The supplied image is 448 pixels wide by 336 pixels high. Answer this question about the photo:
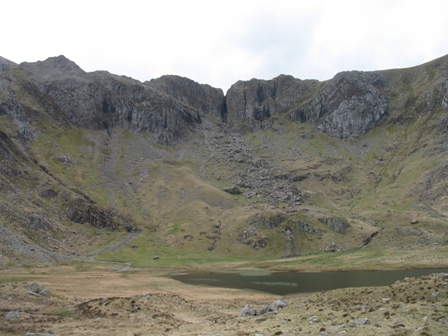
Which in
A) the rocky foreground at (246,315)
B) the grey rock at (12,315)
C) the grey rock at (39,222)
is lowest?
the rocky foreground at (246,315)

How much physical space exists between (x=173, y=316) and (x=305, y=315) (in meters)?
16.0

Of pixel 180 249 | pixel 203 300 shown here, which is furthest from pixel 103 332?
pixel 180 249

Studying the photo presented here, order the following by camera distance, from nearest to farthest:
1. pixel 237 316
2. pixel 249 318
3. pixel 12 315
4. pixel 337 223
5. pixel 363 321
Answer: pixel 363 321
pixel 12 315
pixel 249 318
pixel 237 316
pixel 337 223

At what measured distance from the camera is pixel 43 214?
171 meters

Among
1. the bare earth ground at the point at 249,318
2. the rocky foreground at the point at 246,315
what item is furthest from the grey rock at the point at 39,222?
the rocky foreground at the point at 246,315

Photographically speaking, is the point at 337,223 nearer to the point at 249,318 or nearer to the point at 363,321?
the point at 249,318

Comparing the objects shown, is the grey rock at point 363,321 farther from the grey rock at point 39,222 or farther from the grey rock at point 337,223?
the grey rock at point 337,223

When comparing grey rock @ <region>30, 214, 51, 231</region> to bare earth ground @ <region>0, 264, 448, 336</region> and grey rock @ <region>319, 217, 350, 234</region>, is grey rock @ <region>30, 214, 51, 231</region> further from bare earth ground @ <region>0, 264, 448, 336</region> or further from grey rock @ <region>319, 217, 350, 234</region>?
grey rock @ <region>319, 217, 350, 234</region>

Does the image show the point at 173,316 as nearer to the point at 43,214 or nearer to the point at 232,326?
the point at 232,326

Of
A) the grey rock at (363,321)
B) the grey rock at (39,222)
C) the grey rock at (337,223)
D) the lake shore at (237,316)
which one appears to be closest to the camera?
the lake shore at (237,316)

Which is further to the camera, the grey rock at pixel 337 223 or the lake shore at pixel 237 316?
the grey rock at pixel 337 223

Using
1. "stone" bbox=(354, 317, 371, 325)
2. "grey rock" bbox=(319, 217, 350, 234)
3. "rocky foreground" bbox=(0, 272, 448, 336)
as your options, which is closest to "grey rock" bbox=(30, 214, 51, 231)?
"rocky foreground" bbox=(0, 272, 448, 336)

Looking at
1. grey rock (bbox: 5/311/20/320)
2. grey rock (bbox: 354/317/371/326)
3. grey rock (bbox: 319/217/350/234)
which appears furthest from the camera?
grey rock (bbox: 319/217/350/234)

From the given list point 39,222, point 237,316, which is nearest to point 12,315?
point 237,316
